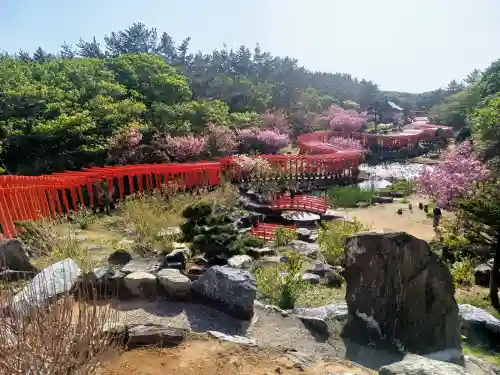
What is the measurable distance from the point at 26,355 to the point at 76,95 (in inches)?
779

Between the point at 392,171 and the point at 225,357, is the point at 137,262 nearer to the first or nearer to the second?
the point at 225,357

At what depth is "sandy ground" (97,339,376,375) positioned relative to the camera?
4367 mm

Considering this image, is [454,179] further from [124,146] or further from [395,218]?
[124,146]

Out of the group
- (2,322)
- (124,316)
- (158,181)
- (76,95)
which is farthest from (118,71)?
(2,322)

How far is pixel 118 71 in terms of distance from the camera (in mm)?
27562

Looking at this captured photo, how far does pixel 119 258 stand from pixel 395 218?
42.8 ft

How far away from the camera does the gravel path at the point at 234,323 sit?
5544 mm

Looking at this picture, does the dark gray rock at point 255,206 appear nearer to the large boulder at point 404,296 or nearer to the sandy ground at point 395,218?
the sandy ground at point 395,218

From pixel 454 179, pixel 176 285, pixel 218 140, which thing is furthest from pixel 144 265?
pixel 218 140

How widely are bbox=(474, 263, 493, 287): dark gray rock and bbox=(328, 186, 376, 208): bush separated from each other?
31.4ft

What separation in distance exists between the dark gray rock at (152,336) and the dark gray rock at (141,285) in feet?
4.78

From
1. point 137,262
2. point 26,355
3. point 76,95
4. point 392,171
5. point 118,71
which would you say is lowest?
point 392,171

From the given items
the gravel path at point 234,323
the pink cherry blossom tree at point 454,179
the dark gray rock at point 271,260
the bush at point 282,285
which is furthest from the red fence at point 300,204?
the gravel path at point 234,323

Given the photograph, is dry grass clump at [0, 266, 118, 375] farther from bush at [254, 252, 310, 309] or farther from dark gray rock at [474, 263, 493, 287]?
dark gray rock at [474, 263, 493, 287]
